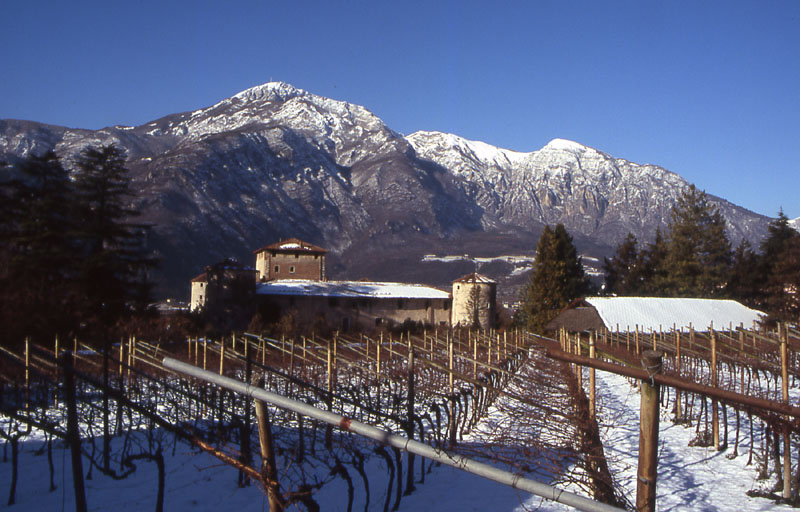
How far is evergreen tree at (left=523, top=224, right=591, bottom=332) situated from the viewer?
39.4 metres

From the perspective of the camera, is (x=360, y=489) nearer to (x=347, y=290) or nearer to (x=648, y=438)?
(x=648, y=438)

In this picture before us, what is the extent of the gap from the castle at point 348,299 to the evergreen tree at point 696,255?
1674 centimetres

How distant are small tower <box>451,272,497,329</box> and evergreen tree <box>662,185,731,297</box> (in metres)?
16.6

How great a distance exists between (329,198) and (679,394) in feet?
484

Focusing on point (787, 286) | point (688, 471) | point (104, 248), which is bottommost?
point (688, 471)

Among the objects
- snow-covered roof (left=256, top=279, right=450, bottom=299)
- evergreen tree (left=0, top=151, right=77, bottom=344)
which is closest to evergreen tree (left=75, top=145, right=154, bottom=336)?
evergreen tree (left=0, top=151, right=77, bottom=344)

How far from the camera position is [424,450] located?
2.40 meters

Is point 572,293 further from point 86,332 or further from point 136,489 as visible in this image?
point 136,489

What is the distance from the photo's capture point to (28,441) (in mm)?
8633

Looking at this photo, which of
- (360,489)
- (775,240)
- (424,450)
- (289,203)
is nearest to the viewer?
(424,450)

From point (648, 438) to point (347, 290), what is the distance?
38633 millimetres

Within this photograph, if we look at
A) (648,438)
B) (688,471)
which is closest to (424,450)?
(648,438)

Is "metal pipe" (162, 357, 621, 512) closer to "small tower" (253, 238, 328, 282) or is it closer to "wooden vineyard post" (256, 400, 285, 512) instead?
"wooden vineyard post" (256, 400, 285, 512)

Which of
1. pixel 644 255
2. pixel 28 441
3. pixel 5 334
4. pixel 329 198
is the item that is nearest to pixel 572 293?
pixel 644 255
